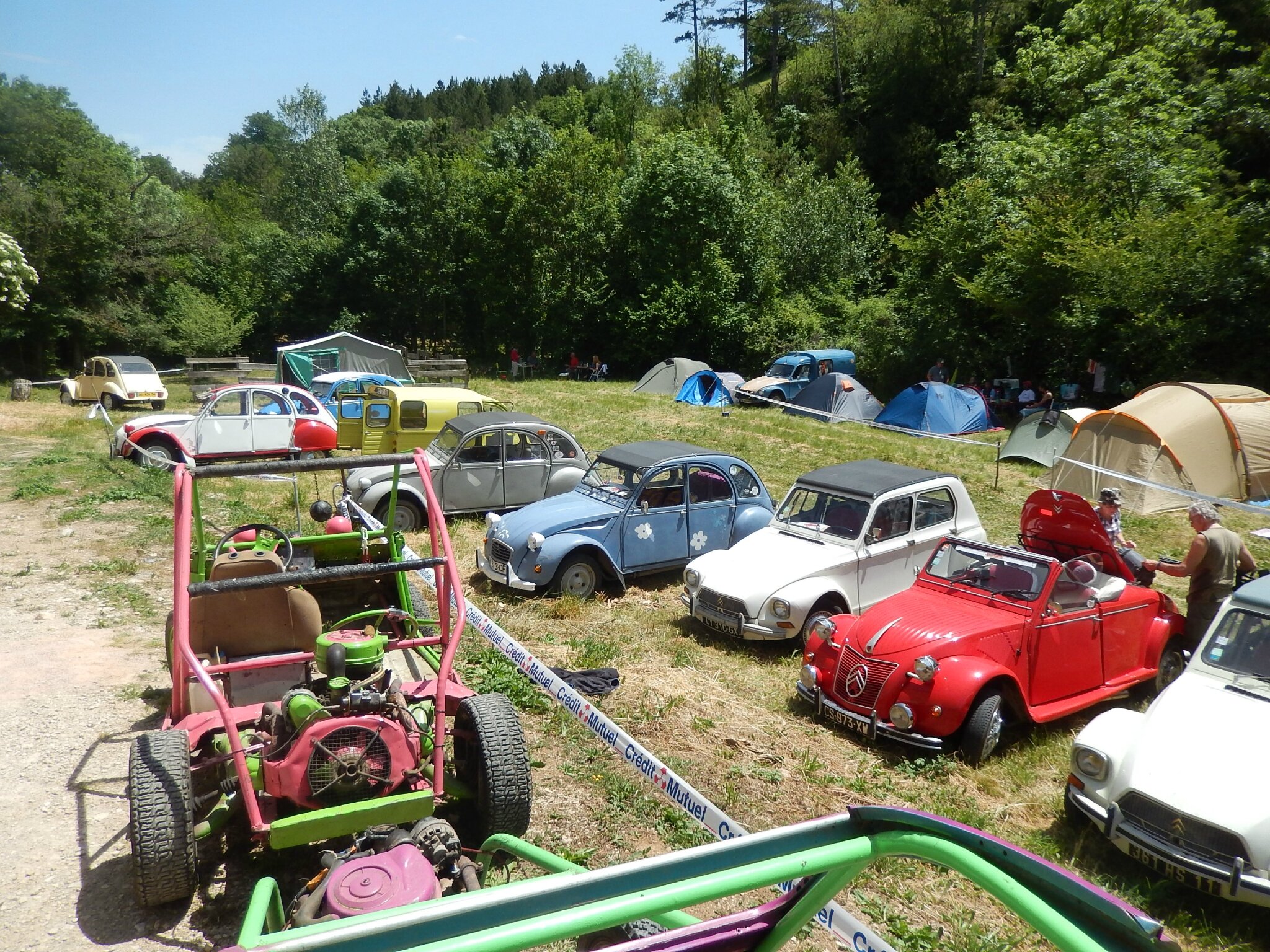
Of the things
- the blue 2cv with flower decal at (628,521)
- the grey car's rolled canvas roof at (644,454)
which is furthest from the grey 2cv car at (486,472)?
the blue 2cv with flower decal at (628,521)

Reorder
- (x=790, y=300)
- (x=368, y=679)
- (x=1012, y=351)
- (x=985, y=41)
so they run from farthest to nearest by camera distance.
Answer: (x=985, y=41), (x=790, y=300), (x=1012, y=351), (x=368, y=679)

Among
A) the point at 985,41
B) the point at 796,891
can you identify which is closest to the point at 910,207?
the point at 985,41

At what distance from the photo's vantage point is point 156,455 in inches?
619

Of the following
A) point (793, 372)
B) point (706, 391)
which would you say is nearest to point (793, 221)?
point (793, 372)

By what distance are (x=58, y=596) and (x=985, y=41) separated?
47199 mm

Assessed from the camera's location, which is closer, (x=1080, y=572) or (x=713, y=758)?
(x=713, y=758)

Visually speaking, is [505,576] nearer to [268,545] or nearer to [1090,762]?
[268,545]

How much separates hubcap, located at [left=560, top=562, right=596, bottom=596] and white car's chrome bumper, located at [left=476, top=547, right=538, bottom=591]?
0.35 meters

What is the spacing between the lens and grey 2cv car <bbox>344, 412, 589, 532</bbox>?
1187 centimetres

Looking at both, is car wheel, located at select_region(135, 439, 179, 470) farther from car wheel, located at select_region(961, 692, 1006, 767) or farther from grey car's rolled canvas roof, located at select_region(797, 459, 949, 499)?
car wheel, located at select_region(961, 692, 1006, 767)

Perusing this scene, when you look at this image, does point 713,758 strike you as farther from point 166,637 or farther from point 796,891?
point 796,891

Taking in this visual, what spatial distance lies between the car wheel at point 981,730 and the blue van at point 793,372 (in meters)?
18.2

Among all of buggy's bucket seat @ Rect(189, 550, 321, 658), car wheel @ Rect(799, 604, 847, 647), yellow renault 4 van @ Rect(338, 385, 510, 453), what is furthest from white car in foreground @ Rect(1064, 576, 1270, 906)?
yellow renault 4 van @ Rect(338, 385, 510, 453)

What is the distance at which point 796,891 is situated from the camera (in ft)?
6.37
